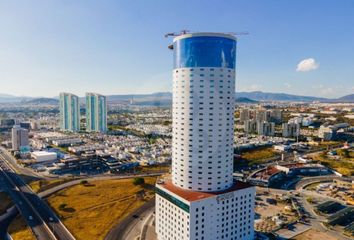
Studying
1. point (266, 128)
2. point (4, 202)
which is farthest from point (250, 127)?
point (4, 202)

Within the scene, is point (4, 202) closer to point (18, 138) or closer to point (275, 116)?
point (18, 138)

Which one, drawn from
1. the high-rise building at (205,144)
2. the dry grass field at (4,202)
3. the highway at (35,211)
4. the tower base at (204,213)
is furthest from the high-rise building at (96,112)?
the high-rise building at (205,144)

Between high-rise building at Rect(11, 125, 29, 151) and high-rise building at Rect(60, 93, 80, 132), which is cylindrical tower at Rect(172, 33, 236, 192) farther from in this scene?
high-rise building at Rect(60, 93, 80, 132)

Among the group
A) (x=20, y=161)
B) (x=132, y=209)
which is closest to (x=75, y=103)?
(x=20, y=161)

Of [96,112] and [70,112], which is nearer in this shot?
[96,112]

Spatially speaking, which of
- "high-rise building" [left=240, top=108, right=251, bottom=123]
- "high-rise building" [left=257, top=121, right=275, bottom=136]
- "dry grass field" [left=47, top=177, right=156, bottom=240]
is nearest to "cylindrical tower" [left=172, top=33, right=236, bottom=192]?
"dry grass field" [left=47, top=177, right=156, bottom=240]

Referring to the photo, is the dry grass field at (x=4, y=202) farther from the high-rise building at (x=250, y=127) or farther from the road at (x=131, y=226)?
the high-rise building at (x=250, y=127)

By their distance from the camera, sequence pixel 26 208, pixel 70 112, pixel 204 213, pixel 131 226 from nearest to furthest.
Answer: pixel 204 213, pixel 131 226, pixel 26 208, pixel 70 112
